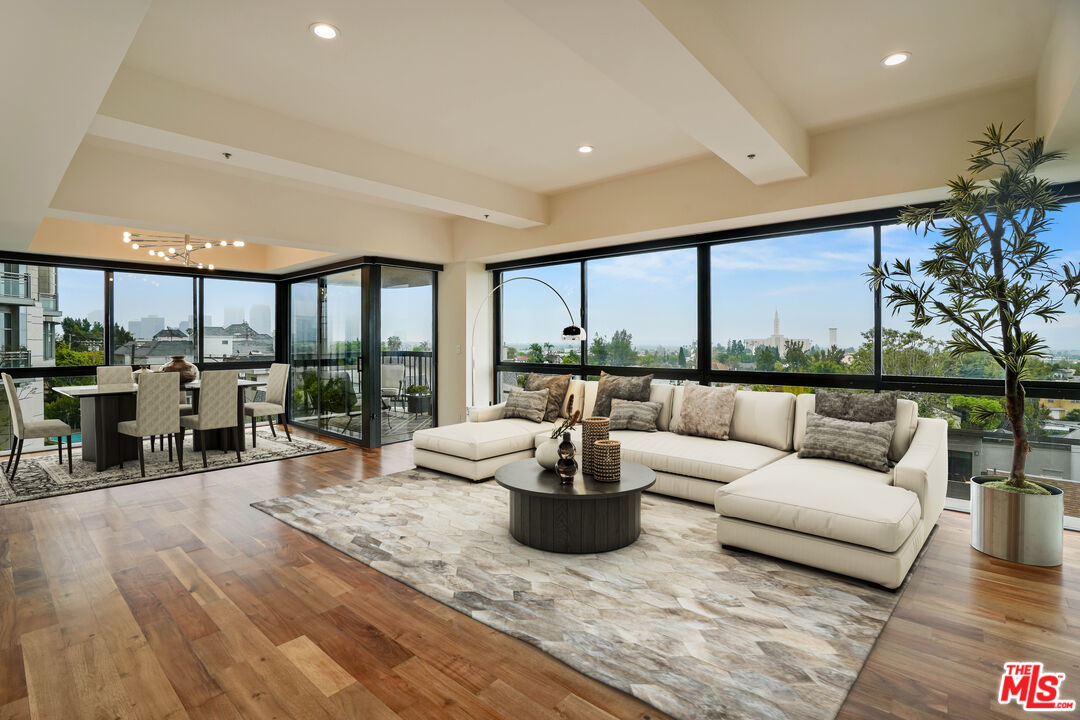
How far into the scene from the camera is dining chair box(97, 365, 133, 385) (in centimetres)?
597

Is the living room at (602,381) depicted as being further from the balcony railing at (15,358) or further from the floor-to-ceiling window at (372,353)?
the floor-to-ceiling window at (372,353)

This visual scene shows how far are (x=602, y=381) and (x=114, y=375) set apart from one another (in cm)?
554

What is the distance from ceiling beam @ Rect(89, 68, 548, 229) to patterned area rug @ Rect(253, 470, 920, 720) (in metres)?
2.54

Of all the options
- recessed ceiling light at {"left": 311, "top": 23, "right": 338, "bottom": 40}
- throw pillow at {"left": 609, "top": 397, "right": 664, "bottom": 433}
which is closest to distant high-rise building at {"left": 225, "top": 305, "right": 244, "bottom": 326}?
throw pillow at {"left": 609, "top": 397, "right": 664, "bottom": 433}

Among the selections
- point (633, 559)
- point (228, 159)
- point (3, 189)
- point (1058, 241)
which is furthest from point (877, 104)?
point (3, 189)

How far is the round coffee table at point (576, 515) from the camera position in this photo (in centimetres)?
318

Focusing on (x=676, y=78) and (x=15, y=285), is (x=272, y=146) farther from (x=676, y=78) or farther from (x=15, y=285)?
(x=15, y=285)

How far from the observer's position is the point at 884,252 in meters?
4.25

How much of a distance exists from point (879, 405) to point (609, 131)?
2.80m

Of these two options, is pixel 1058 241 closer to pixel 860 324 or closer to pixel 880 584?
pixel 860 324

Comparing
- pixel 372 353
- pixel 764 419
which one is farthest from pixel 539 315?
pixel 764 419

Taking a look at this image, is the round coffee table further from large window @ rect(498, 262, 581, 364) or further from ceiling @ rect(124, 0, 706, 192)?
large window @ rect(498, 262, 581, 364)

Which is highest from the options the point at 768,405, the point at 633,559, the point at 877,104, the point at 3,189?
the point at 877,104

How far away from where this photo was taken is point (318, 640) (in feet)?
7.47
